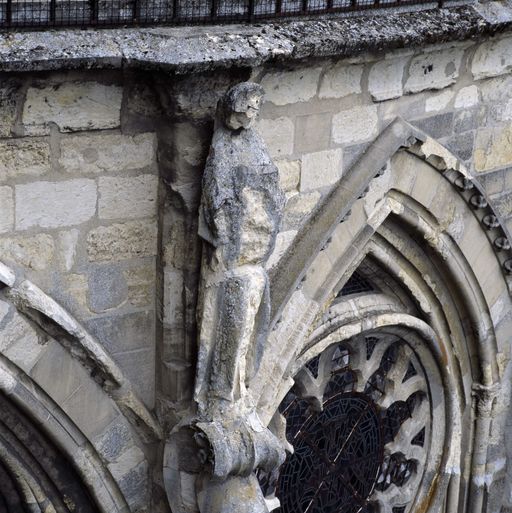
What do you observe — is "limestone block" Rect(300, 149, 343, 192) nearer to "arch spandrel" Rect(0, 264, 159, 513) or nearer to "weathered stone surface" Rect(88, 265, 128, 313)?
"weathered stone surface" Rect(88, 265, 128, 313)

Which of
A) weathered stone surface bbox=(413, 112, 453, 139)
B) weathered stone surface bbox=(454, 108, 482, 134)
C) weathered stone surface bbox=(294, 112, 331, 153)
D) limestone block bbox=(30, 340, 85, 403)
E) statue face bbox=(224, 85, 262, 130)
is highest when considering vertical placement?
weathered stone surface bbox=(454, 108, 482, 134)

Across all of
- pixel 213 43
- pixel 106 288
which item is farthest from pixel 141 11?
pixel 106 288

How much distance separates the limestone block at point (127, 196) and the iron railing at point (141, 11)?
63 cm

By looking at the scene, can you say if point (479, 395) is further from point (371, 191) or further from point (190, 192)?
point (190, 192)

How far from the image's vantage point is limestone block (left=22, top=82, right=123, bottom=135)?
22.0 feet

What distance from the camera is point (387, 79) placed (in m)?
7.90

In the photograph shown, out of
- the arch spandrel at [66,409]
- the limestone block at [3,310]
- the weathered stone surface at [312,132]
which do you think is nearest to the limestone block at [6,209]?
the arch spandrel at [66,409]

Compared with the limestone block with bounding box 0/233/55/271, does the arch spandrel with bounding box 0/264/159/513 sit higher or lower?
lower

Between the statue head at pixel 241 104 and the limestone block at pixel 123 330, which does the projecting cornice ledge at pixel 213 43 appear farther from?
the limestone block at pixel 123 330

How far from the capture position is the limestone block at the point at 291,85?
24.0 feet

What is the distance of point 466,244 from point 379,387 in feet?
2.92

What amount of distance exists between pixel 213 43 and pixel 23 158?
0.86 metres

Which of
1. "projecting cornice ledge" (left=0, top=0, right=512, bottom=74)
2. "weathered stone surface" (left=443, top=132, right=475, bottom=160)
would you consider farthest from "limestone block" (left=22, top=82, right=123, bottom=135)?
"weathered stone surface" (left=443, top=132, right=475, bottom=160)

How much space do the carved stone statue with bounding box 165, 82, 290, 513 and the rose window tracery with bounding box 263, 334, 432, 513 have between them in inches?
51.2
